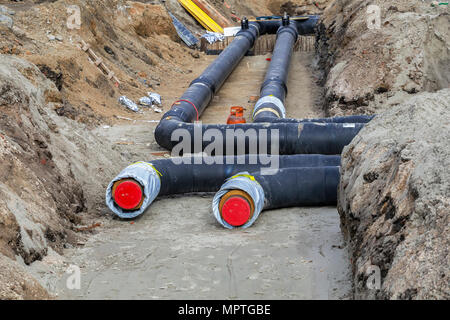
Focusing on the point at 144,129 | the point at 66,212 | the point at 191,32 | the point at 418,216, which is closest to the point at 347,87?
the point at 144,129

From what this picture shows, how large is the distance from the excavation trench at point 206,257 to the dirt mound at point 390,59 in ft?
16.1

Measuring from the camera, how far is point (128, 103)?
13406 mm

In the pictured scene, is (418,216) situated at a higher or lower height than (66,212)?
lower

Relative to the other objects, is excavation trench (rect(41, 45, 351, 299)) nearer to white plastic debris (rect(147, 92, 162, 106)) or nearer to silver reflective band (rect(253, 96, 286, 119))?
silver reflective band (rect(253, 96, 286, 119))

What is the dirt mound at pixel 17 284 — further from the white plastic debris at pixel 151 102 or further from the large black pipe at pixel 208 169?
the white plastic debris at pixel 151 102

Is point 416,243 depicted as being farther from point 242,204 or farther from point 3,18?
point 3,18

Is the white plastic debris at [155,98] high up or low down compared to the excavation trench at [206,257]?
up

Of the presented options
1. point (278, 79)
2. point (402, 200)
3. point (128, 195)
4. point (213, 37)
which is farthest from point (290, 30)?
point (402, 200)

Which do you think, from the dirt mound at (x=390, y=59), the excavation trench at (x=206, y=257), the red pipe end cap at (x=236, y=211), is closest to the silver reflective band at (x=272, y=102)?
the dirt mound at (x=390, y=59)

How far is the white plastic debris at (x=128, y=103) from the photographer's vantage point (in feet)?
43.7

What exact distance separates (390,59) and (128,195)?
716cm

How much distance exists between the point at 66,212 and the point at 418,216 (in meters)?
4.46

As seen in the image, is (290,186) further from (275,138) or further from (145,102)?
(145,102)

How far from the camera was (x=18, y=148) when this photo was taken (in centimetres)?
686
